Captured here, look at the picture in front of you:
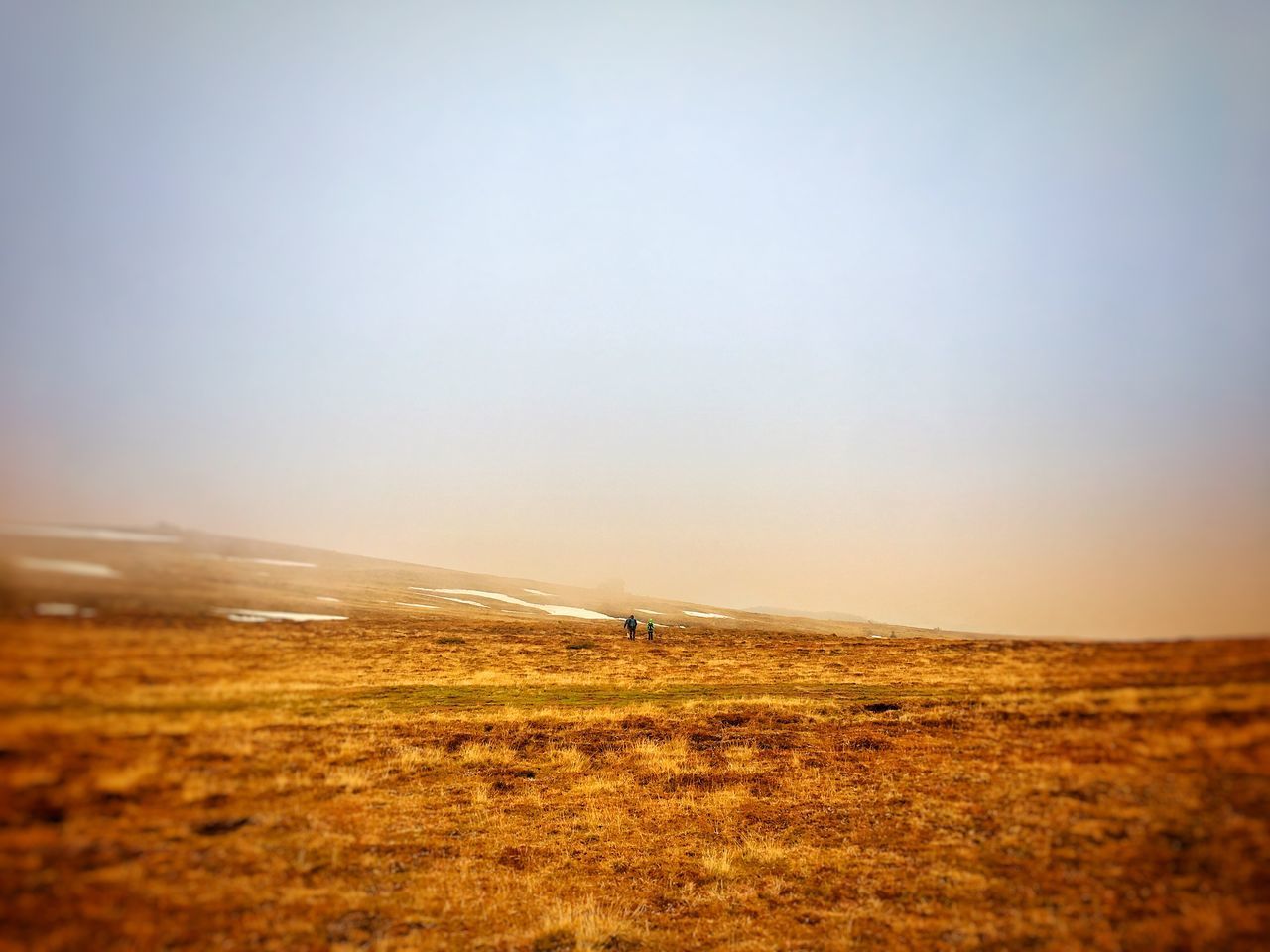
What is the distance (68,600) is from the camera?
4.73 meters

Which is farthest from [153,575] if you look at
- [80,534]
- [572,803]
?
[572,803]

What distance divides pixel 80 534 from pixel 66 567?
2.11ft

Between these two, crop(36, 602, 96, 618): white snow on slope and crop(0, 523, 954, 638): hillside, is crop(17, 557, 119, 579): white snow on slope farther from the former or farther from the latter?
crop(36, 602, 96, 618): white snow on slope

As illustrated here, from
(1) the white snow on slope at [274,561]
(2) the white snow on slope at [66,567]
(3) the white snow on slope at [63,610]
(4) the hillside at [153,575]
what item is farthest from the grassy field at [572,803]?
(1) the white snow on slope at [274,561]

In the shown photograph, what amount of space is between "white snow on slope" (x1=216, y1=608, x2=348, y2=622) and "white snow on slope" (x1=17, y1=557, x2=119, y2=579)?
1076mm

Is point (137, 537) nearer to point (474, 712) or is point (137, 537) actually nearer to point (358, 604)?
A: point (358, 604)

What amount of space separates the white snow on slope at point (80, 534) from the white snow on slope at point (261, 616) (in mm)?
1137

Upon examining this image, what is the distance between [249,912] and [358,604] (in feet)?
18.4

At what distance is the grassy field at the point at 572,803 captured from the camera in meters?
4.02

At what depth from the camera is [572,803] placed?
12.0 metres

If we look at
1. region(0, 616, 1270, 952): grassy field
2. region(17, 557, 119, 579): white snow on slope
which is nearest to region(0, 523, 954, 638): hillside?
region(17, 557, 119, 579): white snow on slope

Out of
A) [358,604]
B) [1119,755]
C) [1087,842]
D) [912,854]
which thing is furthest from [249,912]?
[912,854]

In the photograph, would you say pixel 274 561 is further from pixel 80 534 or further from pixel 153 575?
pixel 80 534

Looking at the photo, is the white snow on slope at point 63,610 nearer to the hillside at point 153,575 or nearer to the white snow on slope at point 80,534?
the hillside at point 153,575
